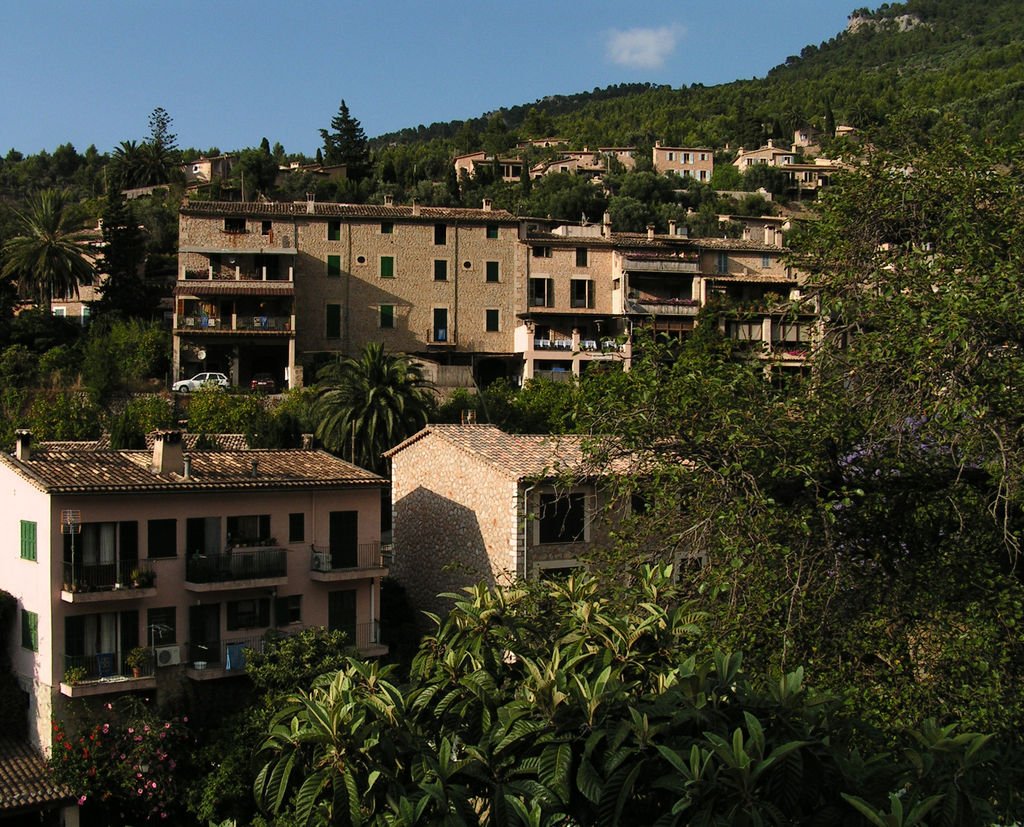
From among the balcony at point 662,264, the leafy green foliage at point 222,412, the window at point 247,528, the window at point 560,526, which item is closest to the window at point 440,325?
the balcony at point 662,264

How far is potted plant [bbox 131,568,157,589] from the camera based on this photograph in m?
25.6

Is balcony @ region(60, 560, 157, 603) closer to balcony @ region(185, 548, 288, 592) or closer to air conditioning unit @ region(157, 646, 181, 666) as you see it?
balcony @ region(185, 548, 288, 592)

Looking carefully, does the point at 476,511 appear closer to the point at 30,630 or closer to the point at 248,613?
the point at 248,613

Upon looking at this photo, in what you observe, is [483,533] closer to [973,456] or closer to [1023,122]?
[973,456]

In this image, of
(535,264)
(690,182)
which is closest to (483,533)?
(535,264)

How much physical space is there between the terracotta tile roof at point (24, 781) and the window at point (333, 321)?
35.4 m

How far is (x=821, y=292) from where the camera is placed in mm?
15102

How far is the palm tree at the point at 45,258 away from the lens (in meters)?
56.5

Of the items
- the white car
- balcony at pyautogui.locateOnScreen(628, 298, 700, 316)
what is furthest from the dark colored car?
balcony at pyautogui.locateOnScreen(628, 298, 700, 316)

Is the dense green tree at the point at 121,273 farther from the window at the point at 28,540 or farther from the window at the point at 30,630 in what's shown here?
the window at the point at 30,630

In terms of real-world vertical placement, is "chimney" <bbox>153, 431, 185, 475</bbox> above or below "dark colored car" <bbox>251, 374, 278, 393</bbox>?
below

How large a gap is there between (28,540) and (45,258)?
114 feet

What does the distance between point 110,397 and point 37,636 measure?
1004 inches

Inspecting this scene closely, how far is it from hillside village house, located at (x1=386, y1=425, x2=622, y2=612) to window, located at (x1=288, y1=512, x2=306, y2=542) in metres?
4.19
